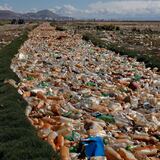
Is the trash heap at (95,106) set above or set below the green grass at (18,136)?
below

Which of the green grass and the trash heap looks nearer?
the green grass

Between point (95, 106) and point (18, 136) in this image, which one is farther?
point (95, 106)

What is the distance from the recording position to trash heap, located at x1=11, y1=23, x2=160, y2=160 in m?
11.1

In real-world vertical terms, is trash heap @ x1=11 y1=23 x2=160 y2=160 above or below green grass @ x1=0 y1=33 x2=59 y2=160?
below

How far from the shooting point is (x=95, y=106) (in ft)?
50.1

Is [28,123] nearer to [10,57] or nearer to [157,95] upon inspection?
[157,95]

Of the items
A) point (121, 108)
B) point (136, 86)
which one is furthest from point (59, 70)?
point (121, 108)

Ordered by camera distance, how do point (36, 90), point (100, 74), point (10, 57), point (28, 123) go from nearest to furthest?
point (28, 123) < point (36, 90) < point (100, 74) < point (10, 57)

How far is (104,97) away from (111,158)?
7.53 metres

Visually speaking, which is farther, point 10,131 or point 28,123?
point 28,123

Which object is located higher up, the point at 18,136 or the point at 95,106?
the point at 18,136

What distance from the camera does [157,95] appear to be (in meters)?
18.7

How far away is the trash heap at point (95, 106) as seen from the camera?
436 inches

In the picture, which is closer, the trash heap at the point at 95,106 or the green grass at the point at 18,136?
the green grass at the point at 18,136
